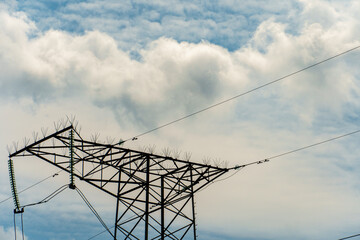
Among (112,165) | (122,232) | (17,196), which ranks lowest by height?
(122,232)

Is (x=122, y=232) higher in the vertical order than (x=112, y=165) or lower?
lower

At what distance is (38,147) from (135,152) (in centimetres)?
538

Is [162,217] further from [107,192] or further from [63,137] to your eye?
[63,137]

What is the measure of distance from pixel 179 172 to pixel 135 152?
3555 millimetres

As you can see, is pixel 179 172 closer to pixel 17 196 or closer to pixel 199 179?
pixel 199 179

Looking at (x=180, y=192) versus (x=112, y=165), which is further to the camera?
(x=180, y=192)

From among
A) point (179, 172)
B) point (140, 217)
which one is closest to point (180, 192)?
point (179, 172)

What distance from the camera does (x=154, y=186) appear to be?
2411cm

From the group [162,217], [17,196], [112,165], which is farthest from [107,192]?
[17,196]

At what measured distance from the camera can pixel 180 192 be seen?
83.9 ft

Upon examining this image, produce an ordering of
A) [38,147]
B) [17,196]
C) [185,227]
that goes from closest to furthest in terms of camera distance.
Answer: [38,147], [17,196], [185,227]

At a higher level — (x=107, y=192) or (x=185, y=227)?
(x=107, y=192)

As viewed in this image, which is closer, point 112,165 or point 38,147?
point 38,147

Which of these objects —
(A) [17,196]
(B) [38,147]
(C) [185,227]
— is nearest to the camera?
(B) [38,147]
